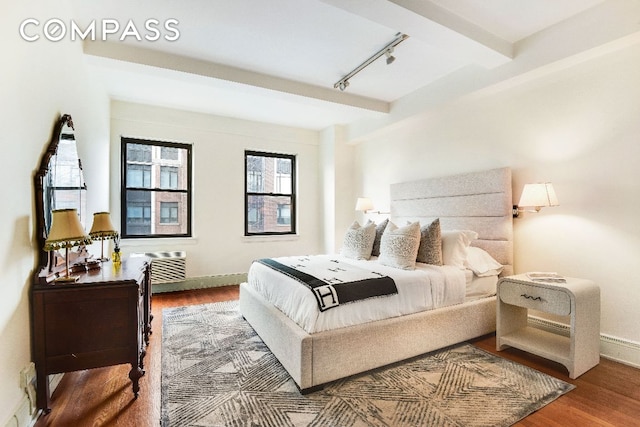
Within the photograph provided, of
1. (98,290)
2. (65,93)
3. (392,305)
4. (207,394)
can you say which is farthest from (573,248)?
(65,93)

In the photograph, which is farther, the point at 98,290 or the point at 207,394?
the point at 207,394

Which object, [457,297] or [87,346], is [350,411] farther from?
[87,346]

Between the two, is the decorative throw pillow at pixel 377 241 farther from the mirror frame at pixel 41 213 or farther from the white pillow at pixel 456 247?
the mirror frame at pixel 41 213

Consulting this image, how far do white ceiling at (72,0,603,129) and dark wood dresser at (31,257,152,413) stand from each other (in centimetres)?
209

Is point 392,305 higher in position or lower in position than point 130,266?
lower

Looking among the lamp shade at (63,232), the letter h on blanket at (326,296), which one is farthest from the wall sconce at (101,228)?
the letter h on blanket at (326,296)

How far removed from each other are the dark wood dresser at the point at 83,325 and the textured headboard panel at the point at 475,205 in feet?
10.5

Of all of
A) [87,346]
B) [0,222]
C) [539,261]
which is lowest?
[87,346]

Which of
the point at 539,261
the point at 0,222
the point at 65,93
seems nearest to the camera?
the point at 0,222

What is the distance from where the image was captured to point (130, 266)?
2.43m

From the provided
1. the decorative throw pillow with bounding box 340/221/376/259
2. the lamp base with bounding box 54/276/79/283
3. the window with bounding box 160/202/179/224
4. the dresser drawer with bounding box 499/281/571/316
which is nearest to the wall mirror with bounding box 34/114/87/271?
the lamp base with bounding box 54/276/79/283

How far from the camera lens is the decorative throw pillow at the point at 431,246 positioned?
2988mm

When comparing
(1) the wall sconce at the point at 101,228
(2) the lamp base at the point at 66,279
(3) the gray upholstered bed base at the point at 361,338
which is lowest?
(3) the gray upholstered bed base at the point at 361,338

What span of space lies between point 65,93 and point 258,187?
3323 mm
